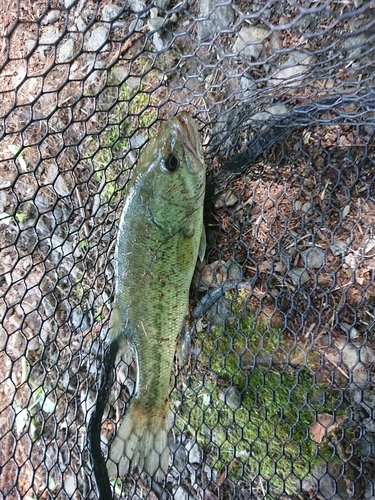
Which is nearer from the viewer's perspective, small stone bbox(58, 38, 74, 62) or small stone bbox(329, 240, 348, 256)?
small stone bbox(329, 240, 348, 256)

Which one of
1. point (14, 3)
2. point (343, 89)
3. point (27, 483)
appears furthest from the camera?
point (14, 3)

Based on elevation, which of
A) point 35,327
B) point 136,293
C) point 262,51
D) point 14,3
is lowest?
point 35,327

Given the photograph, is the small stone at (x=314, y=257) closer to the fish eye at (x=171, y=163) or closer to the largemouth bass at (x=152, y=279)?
the largemouth bass at (x=152, y=279)

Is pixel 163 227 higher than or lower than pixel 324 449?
higher

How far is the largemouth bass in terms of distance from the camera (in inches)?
93.7

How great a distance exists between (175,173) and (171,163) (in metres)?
0.06

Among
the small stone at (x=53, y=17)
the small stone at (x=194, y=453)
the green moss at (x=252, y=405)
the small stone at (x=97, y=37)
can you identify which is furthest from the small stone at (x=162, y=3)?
the small stone at (x=194, y=453)

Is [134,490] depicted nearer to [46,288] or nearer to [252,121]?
[46,288]

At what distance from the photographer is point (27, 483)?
3.25 meters

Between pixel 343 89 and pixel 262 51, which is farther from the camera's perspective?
pixel 262 51

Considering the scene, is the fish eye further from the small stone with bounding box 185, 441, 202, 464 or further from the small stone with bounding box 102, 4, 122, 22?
the small stone with bounding box 185, 441, 202, 464

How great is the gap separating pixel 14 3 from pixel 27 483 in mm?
3790

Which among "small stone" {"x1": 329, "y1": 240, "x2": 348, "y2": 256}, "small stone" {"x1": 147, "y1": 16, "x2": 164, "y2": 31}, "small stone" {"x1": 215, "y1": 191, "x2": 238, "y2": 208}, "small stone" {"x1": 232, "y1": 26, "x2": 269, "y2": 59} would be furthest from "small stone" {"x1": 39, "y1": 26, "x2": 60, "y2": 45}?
"small stone" {"x1": 329, "y1": 240, "x2": 348, "y2": 256}

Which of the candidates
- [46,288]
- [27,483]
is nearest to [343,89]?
[46,288]
